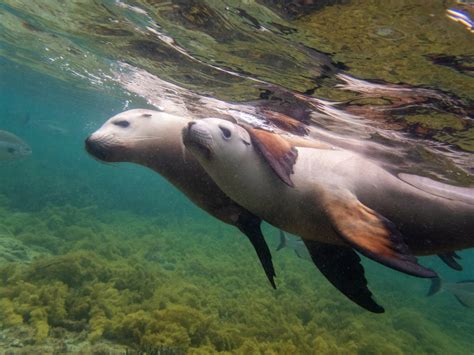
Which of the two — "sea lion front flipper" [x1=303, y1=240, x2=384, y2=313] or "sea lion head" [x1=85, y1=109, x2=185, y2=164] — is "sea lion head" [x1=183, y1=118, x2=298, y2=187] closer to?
"sea lion head" [x1=85, y1=109, x2=185, y2=164]

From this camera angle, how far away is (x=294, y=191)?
129 inches

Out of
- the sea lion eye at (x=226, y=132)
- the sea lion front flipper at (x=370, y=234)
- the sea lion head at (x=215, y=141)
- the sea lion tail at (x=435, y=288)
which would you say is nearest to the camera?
the sea lion front flipper at (x=370, y=234)

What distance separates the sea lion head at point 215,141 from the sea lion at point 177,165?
15.6 inches

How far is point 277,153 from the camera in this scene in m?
3.39

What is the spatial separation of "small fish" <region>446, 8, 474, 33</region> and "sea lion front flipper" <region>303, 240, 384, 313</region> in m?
2.32

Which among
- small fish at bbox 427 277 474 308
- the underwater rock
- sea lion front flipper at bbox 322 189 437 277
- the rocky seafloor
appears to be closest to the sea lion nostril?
sea lion front flipper at bbox 322 189 437 277

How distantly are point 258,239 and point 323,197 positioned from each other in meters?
0.78

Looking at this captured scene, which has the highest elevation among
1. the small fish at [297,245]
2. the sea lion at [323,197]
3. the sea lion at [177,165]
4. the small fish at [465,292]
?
the sea lion at [323,197]

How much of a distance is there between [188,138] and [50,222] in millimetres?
13280

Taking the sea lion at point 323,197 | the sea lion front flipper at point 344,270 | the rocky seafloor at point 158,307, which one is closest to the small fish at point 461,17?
the sea lion at point 323,197

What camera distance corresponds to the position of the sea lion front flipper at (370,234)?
238 centimetres

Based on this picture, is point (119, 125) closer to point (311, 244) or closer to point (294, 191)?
point (294, 191)

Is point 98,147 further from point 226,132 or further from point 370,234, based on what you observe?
point 370,234

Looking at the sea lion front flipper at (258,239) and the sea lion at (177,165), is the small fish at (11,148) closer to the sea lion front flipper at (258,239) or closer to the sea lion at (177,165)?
the sea lion at (177,165)
